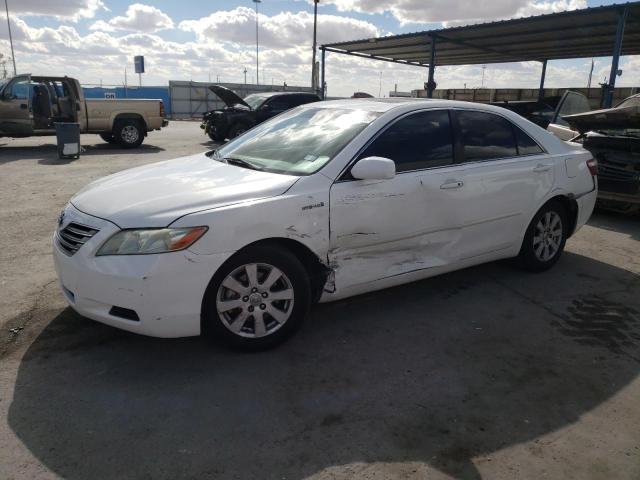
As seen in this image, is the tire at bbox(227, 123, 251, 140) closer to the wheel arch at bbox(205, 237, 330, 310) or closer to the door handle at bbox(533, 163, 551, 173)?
the door handle at bbox(533, 163, 551, 173)

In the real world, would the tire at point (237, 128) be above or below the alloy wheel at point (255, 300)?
above

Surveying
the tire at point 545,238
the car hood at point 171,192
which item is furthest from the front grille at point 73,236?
the tire at point 545,238

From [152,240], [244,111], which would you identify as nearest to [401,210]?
[152,240]

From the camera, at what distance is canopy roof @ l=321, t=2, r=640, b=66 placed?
46.5ft

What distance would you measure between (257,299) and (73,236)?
3.93 ft

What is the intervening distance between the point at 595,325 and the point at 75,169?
33.7 feet

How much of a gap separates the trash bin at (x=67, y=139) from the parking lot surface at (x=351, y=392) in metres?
8.79

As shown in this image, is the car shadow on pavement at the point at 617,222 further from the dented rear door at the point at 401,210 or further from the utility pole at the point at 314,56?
the utility pole at the point at 314,56

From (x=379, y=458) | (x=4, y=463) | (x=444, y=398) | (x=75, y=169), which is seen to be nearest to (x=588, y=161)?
(x=444, y=398)

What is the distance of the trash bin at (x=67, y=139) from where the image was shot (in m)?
12.2

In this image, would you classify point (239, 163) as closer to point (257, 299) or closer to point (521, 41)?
point (257, 299)

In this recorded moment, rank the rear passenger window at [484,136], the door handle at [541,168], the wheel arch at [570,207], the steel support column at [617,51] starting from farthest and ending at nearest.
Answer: the steel support column at [617,51] < the wheel arch at [570,207] < the door handle at [541,168] < the rear passenger window at [484,136]

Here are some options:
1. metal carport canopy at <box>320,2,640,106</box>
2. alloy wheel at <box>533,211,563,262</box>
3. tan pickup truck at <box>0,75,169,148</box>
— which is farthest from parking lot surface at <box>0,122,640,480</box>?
metal carport canopy at <box>320,2,640,106</box>

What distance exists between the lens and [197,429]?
8.40ft
